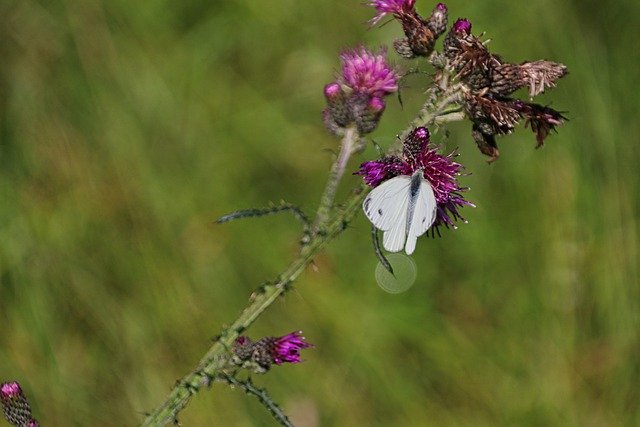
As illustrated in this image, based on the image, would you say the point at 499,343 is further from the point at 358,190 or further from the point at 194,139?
the point at 358,190

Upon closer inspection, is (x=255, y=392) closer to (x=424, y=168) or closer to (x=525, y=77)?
(x=424, y=168)

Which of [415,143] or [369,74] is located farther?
[369,74]

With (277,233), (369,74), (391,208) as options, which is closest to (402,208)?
(391,208)

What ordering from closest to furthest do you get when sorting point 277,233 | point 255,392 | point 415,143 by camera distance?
point 255,392 → point 415,143 → point 277,233

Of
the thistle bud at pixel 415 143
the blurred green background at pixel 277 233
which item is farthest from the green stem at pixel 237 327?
the blurred green background at pixel 277 233

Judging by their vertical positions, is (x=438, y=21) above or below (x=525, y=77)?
above

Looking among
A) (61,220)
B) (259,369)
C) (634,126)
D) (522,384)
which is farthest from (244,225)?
(259,369)
